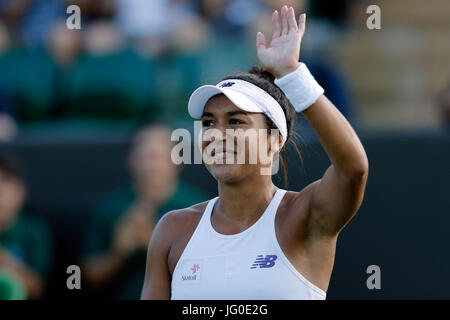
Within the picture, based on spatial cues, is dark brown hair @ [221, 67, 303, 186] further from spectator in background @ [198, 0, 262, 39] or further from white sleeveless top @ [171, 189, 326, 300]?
spectator in background @ [198, 0, 262, 39]

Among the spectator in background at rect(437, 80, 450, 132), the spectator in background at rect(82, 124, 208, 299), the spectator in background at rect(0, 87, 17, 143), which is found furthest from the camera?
the spectator in background at rect(0, 87, 17, 143)

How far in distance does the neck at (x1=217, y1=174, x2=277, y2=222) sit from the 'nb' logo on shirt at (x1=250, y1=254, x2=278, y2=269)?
0.76 ft

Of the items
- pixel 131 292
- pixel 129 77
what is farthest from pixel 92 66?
pixel 131 292

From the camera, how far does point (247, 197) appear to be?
Result: 10.4ft

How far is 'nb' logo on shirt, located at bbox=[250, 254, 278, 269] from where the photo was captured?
2.93 m

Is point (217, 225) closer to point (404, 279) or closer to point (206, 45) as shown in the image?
point (404, 279)

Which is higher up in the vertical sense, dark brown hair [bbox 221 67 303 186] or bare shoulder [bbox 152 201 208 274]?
dark brown hair [bbox 221 67 303 186]

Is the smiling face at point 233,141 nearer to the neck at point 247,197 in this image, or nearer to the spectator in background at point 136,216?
the neck at point 247,197

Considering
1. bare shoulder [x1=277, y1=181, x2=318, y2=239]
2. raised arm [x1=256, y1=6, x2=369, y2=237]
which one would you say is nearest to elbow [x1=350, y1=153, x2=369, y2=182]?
raised arm [x1=256, y1=6, x2=369, y2=237]

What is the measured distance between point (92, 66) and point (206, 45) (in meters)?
0.99

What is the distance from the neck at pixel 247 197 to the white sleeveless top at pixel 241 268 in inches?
1.7

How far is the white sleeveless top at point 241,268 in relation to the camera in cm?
290

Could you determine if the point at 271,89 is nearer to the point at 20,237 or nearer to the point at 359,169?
the point at 359,169

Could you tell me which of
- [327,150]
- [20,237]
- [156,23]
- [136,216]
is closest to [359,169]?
[327,150]
